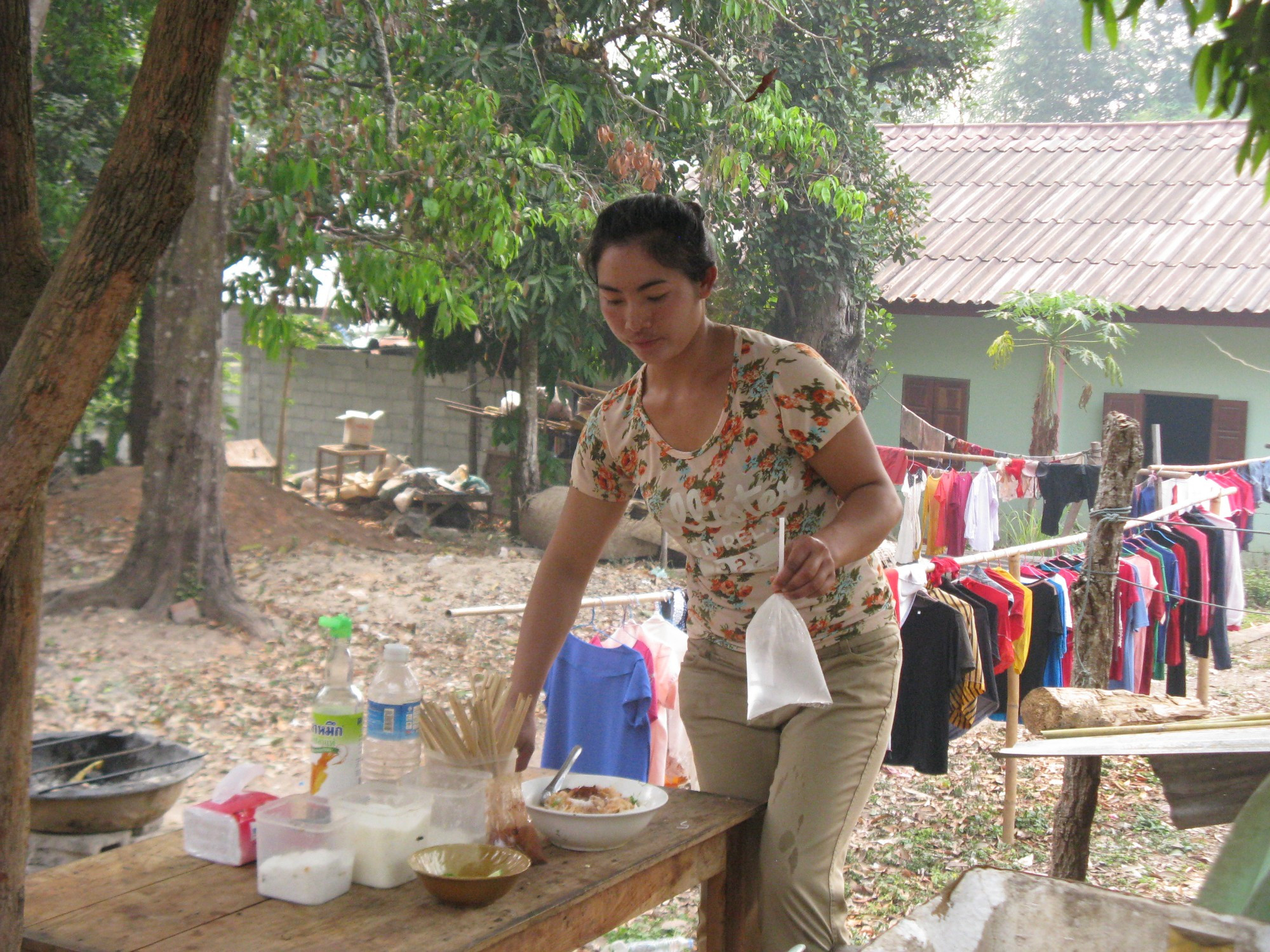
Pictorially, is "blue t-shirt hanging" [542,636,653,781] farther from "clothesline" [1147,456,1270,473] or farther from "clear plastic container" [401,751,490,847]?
"clothesline" [1147,456,1270,473]

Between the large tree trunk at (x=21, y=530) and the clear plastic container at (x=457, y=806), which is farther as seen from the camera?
the clear plastic container at (x=457, y=806)

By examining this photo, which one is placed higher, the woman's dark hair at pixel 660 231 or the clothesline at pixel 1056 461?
the woman's dark hair at pixel 660 231

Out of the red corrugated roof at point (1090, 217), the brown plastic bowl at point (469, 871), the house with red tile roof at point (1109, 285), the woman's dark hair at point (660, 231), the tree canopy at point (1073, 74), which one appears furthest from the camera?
the tree canopy at point (1073, 74)

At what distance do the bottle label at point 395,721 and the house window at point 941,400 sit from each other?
11.7 m

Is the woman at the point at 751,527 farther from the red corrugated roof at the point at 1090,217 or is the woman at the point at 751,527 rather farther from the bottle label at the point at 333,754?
the red corrugated roof at the point at 1090,217

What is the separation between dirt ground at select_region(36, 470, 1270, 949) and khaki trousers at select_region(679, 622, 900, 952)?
1037 mm

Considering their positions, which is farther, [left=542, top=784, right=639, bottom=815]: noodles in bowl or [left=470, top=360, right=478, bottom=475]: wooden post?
[left=470, top=360, right=478, bottom=475]: wooden post

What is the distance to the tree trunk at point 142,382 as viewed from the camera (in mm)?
10969

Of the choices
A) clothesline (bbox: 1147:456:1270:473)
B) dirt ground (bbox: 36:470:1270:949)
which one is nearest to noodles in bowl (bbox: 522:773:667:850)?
dirt ground (bbox: 36:470:1270:949)

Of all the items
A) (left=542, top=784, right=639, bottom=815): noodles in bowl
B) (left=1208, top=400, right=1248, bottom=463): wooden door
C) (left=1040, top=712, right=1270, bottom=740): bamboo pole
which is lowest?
(left=542, top=784, right=639, bottom=815): noodles in bowl

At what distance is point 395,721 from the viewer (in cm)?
206

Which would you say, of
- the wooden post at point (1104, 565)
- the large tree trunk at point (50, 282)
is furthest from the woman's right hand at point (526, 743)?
the wooden post at point (1104, 565)

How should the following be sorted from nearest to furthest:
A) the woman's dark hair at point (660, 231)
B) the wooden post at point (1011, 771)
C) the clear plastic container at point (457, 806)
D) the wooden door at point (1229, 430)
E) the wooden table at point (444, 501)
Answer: the clear plastic container at point (457, 806) < the woman's dark hair at point (660, 231) < the wooden post at point (1011, 771) < the wooden door at point (1229, 430) < the wooden table at point (444, 501)

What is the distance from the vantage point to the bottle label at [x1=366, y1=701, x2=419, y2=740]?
2062 millimetres
